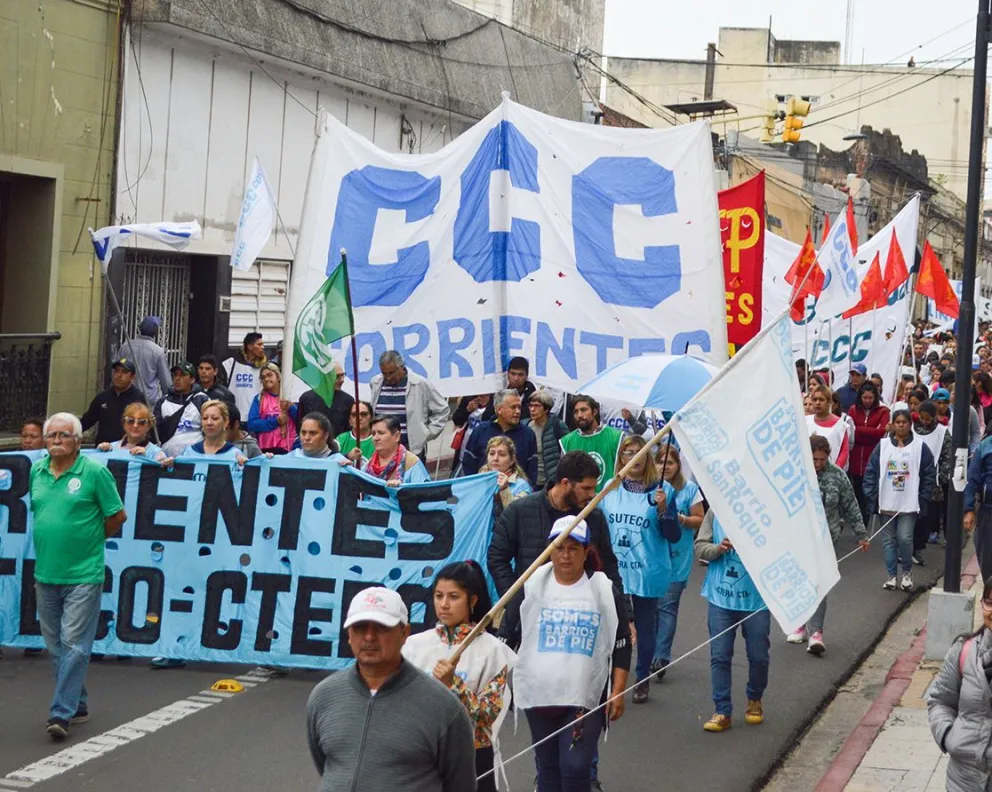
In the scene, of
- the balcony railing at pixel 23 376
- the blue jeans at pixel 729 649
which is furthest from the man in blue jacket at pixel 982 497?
the balcony railing at pixel 23 376

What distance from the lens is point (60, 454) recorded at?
7.93 m

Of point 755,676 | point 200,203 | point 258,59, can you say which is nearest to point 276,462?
point 755,676

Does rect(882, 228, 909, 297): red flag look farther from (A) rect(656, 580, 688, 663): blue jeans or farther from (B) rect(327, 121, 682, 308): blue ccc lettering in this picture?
(A) rect(656, 580, 688, 663): blue jeans

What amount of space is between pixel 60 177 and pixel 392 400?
16.0 feet

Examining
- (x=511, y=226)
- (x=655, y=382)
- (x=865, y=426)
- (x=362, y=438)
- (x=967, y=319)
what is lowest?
(x=362, y=438)

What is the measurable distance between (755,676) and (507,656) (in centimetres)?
343

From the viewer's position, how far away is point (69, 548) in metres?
7.88

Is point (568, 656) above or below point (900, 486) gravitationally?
below

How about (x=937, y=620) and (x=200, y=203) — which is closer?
(x=937, y=620)

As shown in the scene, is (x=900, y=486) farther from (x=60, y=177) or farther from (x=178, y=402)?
(x=60, y=177)

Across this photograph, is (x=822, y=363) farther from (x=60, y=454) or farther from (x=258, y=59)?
(x=60, y=454)

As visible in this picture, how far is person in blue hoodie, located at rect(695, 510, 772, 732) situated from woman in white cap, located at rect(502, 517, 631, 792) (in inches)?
90.8

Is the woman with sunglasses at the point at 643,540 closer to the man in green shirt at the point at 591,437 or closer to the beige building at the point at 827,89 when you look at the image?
the man in green shirt at the point at 591,437

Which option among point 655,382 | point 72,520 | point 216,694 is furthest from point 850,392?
point 72,520
